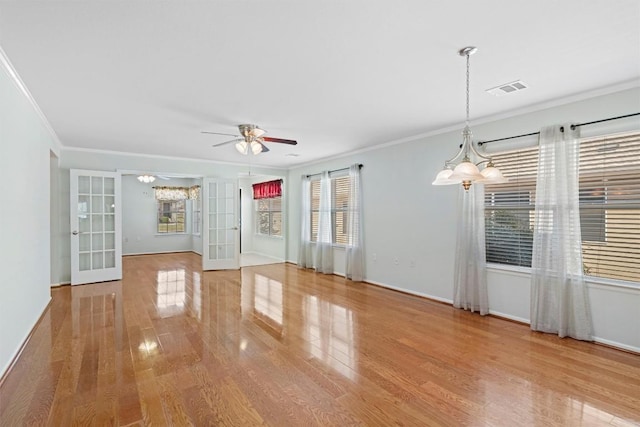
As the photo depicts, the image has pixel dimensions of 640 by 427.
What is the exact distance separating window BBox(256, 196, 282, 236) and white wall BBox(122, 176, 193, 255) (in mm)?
2672

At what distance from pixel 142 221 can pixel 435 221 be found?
28.4ft

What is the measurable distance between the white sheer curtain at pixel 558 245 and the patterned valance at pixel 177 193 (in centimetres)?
874

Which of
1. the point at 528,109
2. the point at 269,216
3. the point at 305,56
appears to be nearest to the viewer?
the point at 305,56

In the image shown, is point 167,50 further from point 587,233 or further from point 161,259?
point 161,259

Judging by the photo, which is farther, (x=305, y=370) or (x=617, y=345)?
(x=617, y=345)

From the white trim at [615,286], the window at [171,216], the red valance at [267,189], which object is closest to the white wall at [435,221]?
the white trim at [615,286]

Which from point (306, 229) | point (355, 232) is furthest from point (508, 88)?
point (306, 229)

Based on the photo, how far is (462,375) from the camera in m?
2.54

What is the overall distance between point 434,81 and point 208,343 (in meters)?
3.40

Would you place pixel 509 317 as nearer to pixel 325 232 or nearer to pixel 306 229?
pixel 325 232

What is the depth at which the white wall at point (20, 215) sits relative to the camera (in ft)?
8.36

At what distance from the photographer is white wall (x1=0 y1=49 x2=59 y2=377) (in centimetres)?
255

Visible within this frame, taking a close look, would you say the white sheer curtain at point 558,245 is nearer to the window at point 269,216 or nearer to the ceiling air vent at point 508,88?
the ceiling air vent at point 508,88

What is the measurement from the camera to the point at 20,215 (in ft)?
9.68
